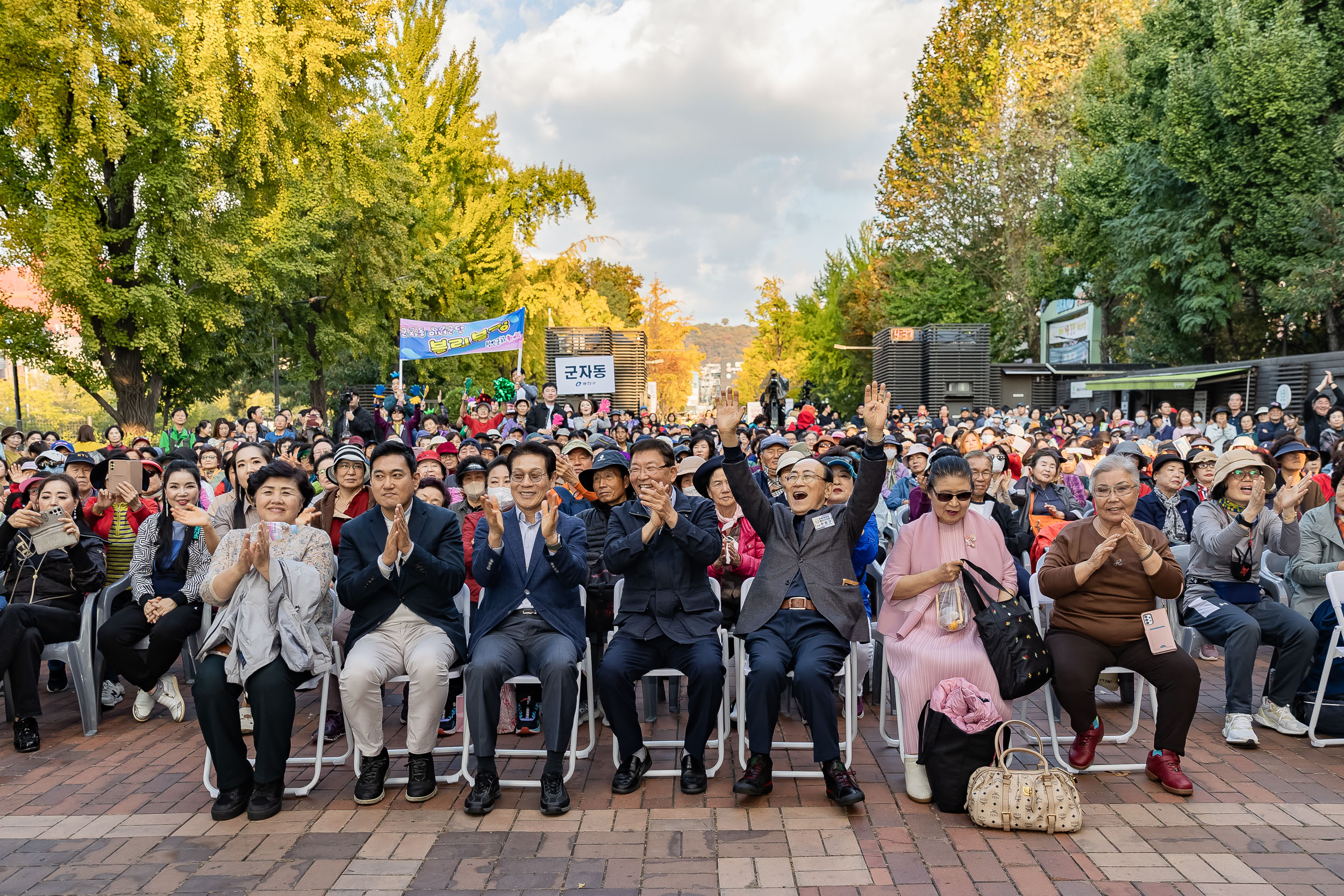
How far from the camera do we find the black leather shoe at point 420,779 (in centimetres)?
415

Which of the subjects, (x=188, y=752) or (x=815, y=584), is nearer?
(x=815, y=584)

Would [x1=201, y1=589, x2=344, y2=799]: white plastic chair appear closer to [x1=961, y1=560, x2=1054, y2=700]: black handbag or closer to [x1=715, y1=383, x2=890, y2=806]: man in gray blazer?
[x1=715, y1=383, x2=890, y2=806]: man in gray blazer

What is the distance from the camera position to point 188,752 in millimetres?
4848

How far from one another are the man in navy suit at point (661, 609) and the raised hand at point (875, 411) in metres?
1.00

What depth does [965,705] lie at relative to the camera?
3945 millimetres

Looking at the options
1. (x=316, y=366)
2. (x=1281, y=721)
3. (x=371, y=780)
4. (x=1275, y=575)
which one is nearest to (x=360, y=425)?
(x=371, y=780)

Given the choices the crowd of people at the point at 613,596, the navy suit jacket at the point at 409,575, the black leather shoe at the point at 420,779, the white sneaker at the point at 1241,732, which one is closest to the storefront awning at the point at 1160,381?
the crowd of people at the point at 613,596

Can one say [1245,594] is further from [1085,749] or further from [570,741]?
[570,741]

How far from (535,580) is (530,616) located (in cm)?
19

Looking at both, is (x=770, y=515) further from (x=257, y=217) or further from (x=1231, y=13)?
(x=1231, y=13)

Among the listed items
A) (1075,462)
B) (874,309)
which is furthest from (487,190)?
(1075,462)

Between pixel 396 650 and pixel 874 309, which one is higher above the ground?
pixel 874 309

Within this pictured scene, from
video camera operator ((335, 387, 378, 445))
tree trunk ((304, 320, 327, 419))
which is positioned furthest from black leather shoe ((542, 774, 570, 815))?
tree trunk ((304, 320, 327, 419))

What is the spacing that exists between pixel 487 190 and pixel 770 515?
28054 millimetres
